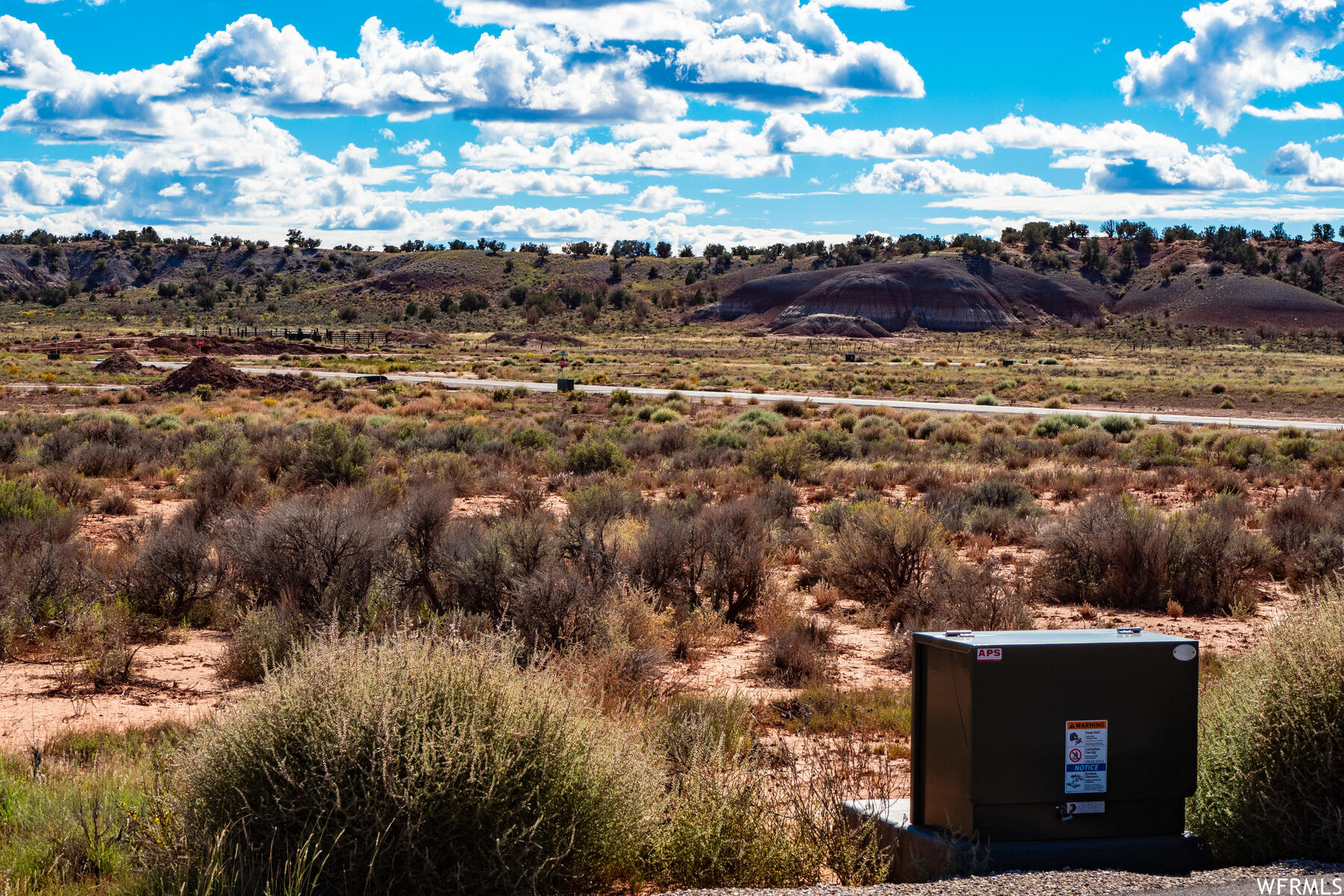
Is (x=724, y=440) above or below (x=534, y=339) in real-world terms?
below

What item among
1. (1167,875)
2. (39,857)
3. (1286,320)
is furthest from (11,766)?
(1286,320)

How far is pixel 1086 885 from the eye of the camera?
13.7 feet

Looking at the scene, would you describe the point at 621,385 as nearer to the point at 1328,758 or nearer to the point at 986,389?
the point at 986,389

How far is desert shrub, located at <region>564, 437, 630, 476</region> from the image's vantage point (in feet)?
76.0

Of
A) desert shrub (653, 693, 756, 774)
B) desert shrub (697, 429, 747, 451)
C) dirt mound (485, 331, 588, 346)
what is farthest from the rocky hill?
desert shrub (653, 693, 756, 774)

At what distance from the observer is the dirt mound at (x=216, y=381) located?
45969mm

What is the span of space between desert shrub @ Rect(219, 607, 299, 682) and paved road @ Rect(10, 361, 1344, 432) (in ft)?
107

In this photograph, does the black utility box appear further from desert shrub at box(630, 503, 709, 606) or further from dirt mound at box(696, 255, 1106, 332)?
dirt mound at box(696, 255, 1106, 332)

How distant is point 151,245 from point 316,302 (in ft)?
186

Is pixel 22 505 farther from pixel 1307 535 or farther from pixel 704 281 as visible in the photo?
pixel 704 281

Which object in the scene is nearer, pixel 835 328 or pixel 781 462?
pixel 781 462

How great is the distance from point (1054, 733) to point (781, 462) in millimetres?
17956

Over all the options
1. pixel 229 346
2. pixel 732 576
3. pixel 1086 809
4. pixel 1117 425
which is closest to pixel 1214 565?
pixel 732 576

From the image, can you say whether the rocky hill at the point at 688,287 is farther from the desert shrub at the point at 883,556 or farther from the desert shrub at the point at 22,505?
the desert shrub at the point at 22,505
